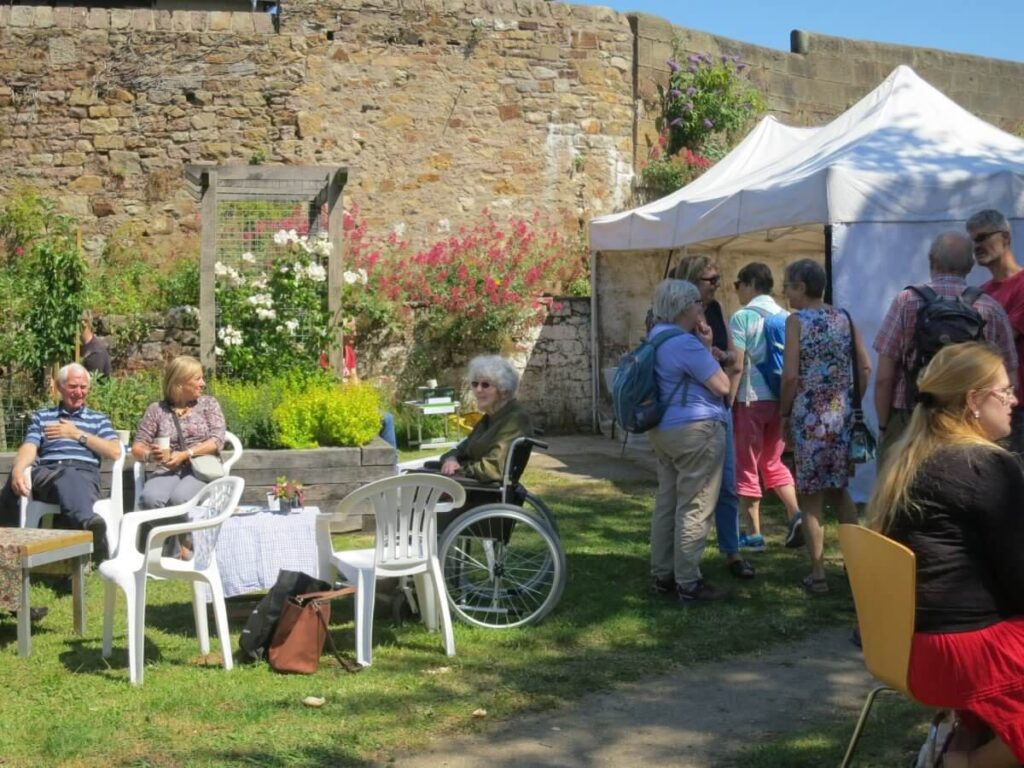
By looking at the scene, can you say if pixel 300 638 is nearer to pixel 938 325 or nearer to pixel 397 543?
pixel 397 543

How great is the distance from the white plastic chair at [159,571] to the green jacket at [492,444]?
3.55 feet

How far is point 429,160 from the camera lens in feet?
44.9

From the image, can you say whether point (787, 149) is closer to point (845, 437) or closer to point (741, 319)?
point (741, 319)

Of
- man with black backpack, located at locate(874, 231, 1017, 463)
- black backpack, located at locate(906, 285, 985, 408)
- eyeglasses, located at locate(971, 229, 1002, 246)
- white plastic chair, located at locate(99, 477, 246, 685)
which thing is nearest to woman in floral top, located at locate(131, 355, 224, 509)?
white plastic chair, located at locate(99, 477, 246, 685)

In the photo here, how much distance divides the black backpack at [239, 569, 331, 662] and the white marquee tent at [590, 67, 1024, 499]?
4229 millimetres

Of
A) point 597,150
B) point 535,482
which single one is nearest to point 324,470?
point 535,482

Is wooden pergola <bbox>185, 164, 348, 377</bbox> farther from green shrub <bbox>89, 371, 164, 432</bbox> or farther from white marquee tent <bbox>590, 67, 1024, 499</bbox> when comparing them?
white marquee tent <bbox>590, 67, 1024, 499</bbox>

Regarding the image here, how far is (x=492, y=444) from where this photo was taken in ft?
18.5

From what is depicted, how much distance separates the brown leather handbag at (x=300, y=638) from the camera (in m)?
4.83

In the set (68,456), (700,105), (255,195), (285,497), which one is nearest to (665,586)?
(285,497)

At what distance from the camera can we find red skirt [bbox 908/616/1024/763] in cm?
283

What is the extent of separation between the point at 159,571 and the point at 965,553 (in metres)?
3.24

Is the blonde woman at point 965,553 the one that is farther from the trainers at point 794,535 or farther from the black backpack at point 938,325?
the trainers at point 794,535

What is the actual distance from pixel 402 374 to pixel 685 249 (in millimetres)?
3123
